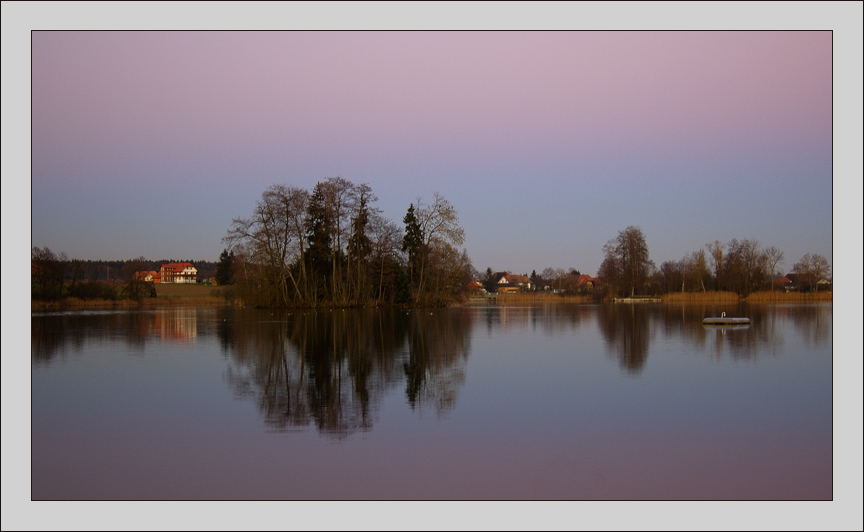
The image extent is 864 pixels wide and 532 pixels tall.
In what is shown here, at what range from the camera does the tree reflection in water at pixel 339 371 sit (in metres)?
10.7

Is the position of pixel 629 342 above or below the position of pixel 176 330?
above

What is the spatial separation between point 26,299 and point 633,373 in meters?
11.4

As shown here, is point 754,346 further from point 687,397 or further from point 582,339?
point 687,397

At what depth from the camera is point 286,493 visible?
7277mm

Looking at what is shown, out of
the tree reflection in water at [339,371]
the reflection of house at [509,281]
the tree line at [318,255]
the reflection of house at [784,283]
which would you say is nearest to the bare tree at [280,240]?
the tree line at [318,255]

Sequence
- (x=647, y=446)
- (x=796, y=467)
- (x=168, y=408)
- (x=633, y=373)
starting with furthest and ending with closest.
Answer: (x=633, y=373) < (x=168, y=408) < (x=647, y=446) < (x=796, y=467)

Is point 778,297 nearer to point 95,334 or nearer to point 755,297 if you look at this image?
point 755,297

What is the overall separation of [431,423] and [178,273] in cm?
6380

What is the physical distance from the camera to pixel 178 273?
225 feet

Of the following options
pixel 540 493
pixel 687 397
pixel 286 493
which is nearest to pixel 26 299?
pixel 286 493

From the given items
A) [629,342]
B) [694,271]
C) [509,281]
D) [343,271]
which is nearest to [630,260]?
[694,271]

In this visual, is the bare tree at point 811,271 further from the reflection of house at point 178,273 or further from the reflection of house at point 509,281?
the reflection of house at point 509,281

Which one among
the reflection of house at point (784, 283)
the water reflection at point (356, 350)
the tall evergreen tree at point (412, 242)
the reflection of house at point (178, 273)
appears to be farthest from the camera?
the reflection of house at point (178, 273)

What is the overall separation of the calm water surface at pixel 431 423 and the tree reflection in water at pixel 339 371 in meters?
0.07
